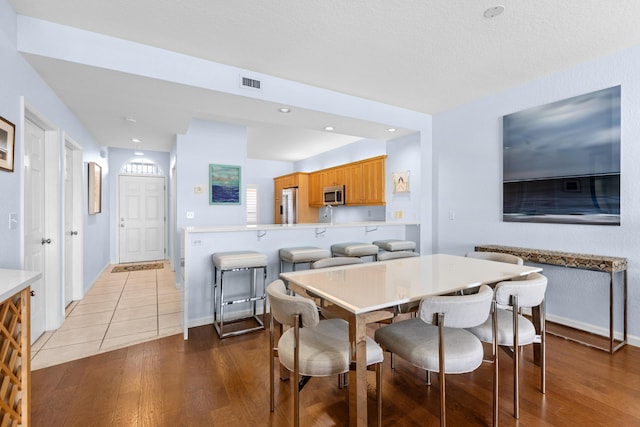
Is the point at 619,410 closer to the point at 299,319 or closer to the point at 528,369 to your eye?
the point at 528,369

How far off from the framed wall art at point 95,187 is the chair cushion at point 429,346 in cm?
465

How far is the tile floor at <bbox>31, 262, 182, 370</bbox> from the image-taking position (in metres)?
2.64

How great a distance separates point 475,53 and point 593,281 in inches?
97.1

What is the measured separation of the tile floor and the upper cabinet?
3.43 metres

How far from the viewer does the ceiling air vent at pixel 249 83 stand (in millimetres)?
2986

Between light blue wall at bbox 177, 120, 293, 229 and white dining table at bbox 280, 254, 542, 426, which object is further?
light blue wall at bbox 177, 120, 293, 229

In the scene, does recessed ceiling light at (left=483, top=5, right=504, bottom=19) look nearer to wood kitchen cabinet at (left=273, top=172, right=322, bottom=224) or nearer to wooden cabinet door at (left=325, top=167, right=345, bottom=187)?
wooden cabinet door at (left=325, top=167, right=345, bottom=187)

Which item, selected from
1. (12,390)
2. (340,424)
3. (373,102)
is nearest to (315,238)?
(373,102)

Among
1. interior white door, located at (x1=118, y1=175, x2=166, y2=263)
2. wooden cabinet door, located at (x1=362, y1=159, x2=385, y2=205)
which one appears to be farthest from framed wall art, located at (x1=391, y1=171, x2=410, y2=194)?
interior white door, located at (x1=118, y1=175, x2=166, y2=263)

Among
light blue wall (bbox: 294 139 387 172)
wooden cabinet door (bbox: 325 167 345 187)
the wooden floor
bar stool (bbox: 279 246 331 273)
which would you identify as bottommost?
the wooden floor

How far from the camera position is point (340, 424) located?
1729 millimetres

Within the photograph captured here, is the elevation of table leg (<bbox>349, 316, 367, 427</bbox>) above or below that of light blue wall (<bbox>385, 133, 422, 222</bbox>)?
below

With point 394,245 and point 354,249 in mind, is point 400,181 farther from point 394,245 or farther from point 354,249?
point 354,249

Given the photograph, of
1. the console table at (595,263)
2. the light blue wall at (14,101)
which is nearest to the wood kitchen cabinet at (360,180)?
the console table at (595,263)
